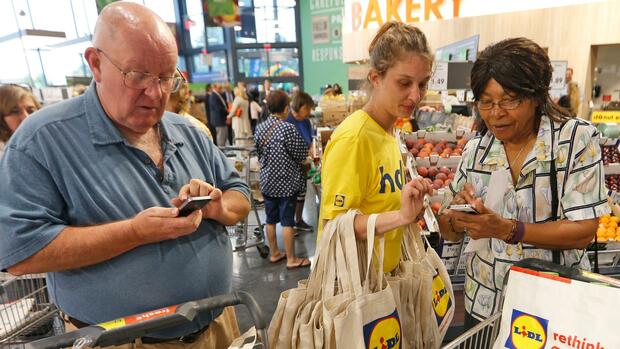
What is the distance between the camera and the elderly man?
1.07m

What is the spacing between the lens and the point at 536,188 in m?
1.38

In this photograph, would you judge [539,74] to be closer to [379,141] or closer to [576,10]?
[379,141]

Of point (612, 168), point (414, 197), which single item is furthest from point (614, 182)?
point (414, 197)

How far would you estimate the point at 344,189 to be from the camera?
1368mm

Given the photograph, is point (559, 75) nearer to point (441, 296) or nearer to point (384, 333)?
point (441, 296)

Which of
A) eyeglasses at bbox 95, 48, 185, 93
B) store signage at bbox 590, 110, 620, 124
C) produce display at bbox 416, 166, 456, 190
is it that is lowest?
produce display at bbox 416, 166, 456, 190

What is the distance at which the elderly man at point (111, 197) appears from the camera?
42.0 inches

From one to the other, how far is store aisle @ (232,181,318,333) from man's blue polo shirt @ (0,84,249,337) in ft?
7.38

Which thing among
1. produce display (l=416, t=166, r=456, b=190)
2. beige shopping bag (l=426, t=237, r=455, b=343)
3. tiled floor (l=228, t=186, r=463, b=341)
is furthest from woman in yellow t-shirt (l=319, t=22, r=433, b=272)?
tiled floor (l=228, t=186, r=463, b=341)

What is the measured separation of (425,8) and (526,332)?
9374mm

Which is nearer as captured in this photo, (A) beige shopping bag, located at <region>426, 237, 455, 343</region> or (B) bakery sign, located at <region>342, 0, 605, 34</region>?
(A) beige shopping bag, located at <region>426, 237, 455, 343</region>

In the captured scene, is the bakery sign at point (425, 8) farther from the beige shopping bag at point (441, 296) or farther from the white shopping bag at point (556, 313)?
the white shopping bag at point (556, 313)

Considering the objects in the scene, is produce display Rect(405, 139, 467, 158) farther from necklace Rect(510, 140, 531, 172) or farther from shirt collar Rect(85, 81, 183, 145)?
shirt collar Rect(85, 81, 183, 145)

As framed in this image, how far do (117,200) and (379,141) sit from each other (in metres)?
0.95
